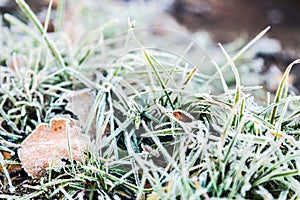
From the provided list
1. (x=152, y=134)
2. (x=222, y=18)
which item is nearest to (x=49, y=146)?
(x=152, y=134)

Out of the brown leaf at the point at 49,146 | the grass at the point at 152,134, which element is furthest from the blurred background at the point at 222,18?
the brown leaf at the point at 49,146

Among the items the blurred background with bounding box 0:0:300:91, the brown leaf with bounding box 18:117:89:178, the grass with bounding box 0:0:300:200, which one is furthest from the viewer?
the blurred background with bounding box 0:0:300:91

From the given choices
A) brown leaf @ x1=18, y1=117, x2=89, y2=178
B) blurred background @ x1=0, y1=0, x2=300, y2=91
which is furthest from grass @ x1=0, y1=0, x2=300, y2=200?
blurred background @ x1=0, y1=0, x2=300, y2=91

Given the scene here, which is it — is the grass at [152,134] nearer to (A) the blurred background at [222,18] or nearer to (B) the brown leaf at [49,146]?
(B) the brown leaf at [49,146]

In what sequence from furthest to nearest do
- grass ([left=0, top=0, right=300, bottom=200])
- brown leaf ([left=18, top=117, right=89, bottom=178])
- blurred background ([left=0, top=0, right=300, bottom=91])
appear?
blurred background ([left=0, top=0, right=300, bottom=91]) < brown leaf ([left=18, top=117, right=89, bottom=178]) < grass ([left=0, top=0, right=300, bottom=200])

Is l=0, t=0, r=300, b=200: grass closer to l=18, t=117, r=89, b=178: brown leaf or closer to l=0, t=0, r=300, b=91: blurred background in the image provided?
l=18, t=117, r=89, b=178: brown leaf

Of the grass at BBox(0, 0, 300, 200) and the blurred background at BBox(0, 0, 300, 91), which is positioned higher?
the blurred background at BBox(0, 0, 300, 91)

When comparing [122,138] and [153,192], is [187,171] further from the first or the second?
[122,138]
